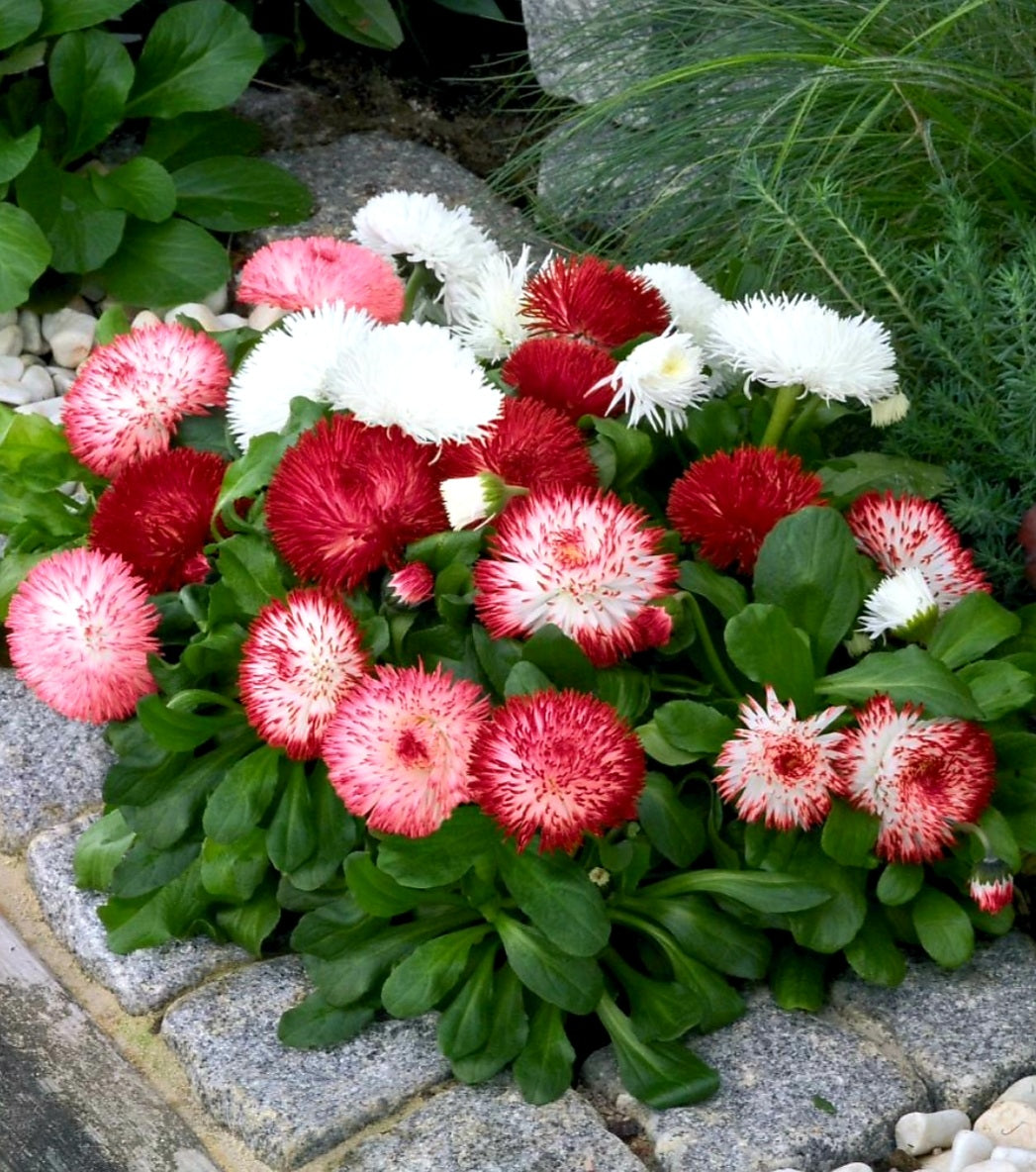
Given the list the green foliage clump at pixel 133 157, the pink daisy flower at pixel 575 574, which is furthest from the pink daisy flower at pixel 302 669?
the green foliage clump at pixel 133 157

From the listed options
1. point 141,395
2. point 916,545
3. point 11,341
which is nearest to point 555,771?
point 916,545

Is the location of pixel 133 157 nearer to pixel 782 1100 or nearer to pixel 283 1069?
pixel 283 1069

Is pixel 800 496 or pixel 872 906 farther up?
pixel 800 496

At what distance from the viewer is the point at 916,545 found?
1874mm

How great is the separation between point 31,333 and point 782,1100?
86.4 inches

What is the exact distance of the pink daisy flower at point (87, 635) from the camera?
1849 mm

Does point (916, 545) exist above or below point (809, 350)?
below

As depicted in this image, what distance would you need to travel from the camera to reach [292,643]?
1.69 m

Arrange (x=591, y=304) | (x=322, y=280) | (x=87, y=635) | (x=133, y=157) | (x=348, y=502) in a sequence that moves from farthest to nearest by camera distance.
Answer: (x=133, y=157) → (x=322, y=280) → (x=591, y=304) → (x=87, y=635) → (x=348, y=502)

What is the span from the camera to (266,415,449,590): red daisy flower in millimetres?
1738

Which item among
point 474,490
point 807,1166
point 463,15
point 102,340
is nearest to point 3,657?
point 102,340

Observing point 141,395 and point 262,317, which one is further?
point 262,317

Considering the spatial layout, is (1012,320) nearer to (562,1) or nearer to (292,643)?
(292,643)

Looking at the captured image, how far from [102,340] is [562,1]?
153 centimetres
